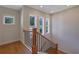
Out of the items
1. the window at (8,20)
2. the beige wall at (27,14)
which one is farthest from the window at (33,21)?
the window at (8,20)

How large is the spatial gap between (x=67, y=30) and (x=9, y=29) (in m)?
2.92

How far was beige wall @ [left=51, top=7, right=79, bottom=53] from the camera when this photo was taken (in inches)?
169

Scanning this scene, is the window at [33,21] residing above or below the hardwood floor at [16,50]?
above

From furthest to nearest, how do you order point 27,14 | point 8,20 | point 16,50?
point 8,20, point 27,14, point 16,50

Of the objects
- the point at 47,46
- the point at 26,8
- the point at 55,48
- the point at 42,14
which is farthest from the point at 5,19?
the point at 55,48

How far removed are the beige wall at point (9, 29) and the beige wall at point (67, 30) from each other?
5.46 feet

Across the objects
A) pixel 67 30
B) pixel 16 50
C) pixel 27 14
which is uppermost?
pixel 27 14

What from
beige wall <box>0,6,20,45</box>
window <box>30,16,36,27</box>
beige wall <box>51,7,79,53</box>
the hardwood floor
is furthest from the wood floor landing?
beige wall <box>51,7,79,53</box>

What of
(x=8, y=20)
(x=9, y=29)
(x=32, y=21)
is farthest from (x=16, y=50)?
(x=8, y=20)

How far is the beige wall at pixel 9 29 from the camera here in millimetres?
4430

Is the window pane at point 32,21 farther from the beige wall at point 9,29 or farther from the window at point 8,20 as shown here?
the window at point 8,20

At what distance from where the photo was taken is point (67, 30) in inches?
196

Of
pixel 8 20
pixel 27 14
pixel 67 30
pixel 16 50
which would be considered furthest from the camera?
pixel 67 30

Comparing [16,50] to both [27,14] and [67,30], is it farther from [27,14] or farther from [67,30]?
[67,30]
